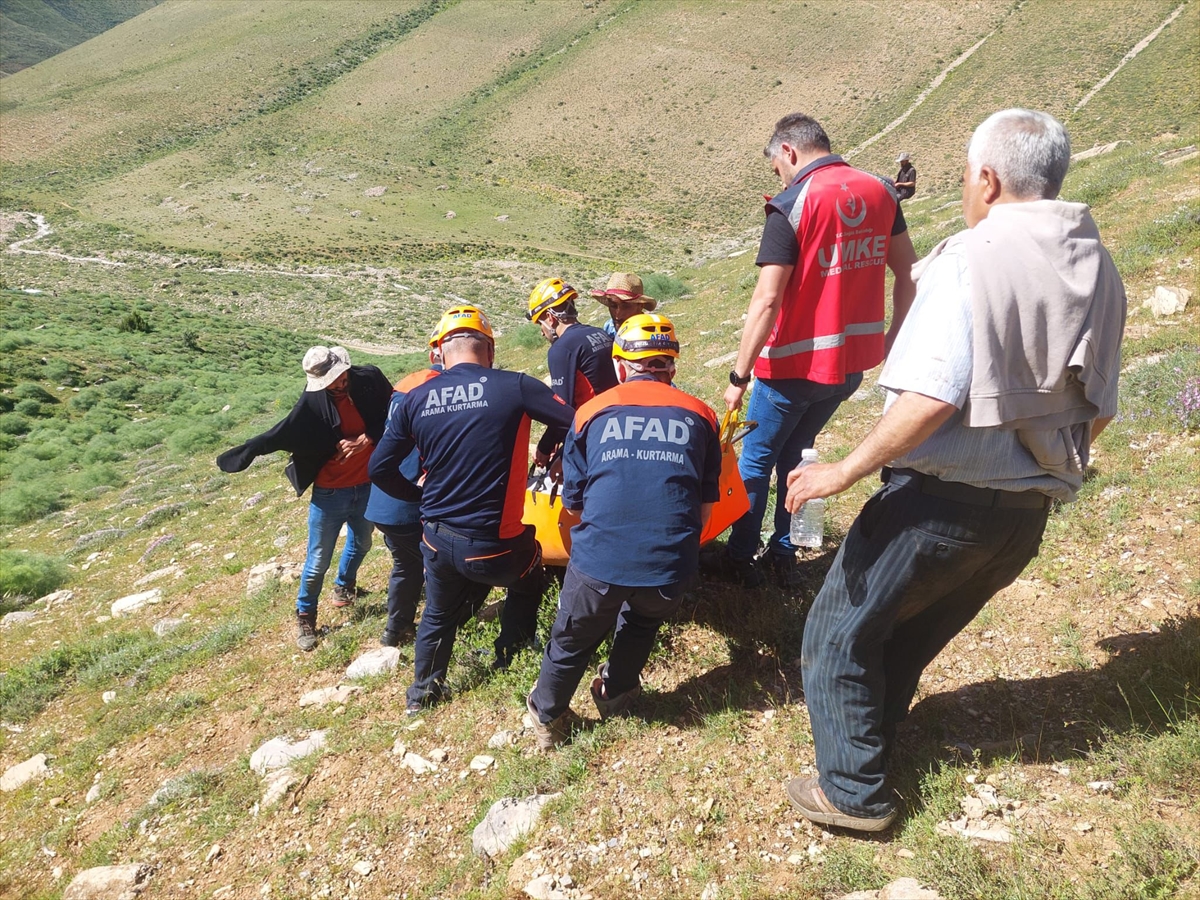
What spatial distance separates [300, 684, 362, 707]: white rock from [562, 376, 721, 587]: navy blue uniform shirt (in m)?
2.34

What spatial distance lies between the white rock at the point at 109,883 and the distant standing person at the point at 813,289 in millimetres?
3868

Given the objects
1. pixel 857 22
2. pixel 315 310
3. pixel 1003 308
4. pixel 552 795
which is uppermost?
pixel 857 22

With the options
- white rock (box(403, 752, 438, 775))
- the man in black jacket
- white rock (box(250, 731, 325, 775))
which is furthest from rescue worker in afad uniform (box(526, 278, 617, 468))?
white rock (box(250, 731, 325, 775))

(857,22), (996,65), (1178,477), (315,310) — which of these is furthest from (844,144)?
(1178,477)

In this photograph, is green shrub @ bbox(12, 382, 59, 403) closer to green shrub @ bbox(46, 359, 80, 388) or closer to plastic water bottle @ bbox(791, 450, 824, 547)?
green shrub @ bbox(46, 359, 80, 388)

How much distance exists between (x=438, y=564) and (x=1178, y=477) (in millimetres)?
4603

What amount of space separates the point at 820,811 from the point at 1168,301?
6.97 metres

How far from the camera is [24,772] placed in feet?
16.3

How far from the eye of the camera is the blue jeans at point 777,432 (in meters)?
3.81

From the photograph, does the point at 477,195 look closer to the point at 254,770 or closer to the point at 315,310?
the point at 315,310

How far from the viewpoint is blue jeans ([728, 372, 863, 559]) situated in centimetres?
381

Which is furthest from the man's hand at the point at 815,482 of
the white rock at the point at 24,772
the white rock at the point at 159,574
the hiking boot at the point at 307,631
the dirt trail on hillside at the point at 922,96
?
the dirt trail on hillside at the point at 922,96

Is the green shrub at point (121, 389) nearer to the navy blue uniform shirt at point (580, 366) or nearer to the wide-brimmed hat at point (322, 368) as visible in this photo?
the wide-brimmed hat at point (322, 368)

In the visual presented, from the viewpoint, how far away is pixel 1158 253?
8.20 metres
